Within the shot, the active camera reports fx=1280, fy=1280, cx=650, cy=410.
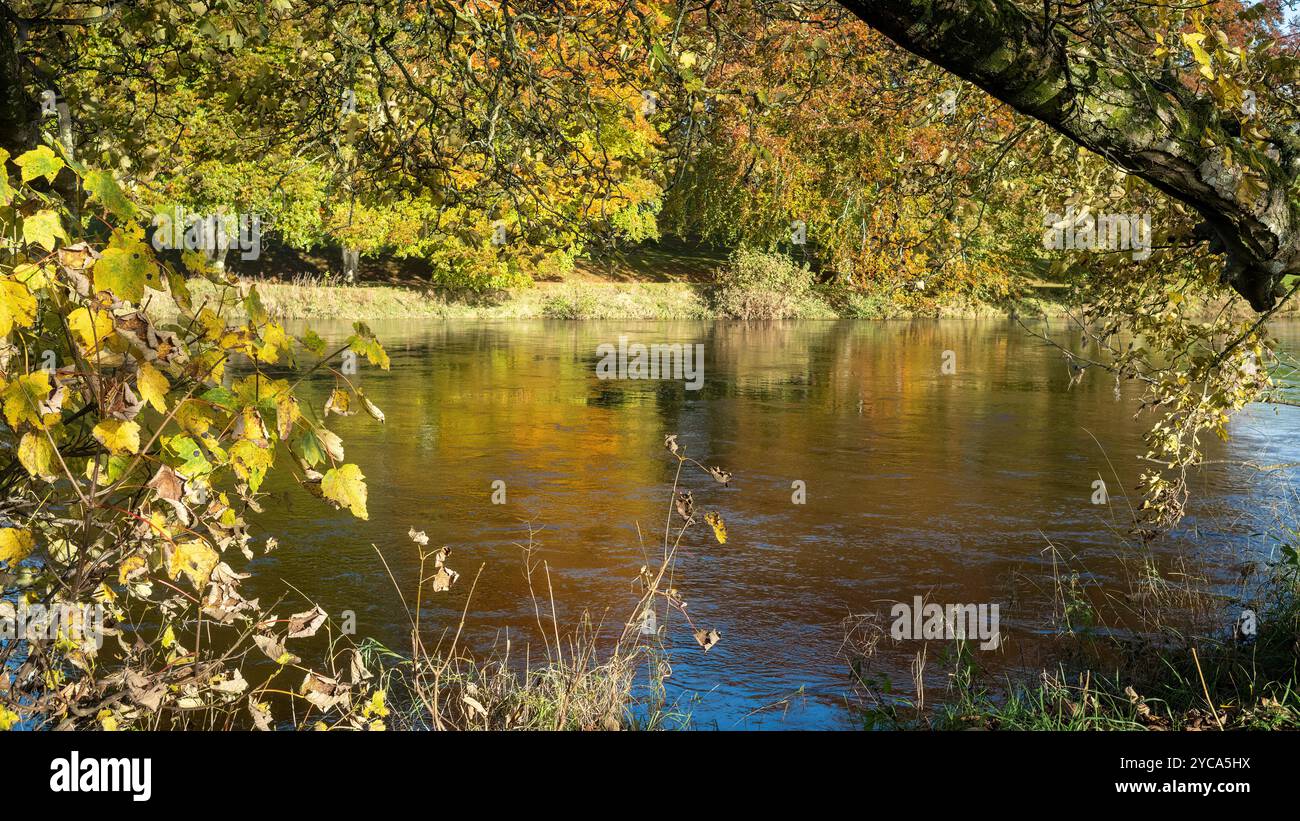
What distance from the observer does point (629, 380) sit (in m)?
26.3

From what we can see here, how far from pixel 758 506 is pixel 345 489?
985cm

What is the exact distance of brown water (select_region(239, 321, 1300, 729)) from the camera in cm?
921

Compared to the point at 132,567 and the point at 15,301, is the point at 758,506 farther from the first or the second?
the point at 15,301

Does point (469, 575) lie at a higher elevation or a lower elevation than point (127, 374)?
lower

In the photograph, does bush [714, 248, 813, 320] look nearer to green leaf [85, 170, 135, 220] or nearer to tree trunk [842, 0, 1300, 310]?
tree trunk [842, 0, 1300, 310]

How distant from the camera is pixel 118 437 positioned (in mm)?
3803

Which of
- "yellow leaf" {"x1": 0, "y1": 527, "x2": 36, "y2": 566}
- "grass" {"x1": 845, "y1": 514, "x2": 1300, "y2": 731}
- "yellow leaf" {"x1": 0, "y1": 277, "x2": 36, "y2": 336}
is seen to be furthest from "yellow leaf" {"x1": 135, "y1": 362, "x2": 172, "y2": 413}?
"grass" {"x1": 845, "y1": 514, "x2": 1300, "y2": 731}

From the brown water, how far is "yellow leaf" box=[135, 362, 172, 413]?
126cm

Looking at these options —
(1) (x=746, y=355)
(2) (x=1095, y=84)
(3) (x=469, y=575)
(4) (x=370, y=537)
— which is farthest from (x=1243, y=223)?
(1) (x=746, y=355)

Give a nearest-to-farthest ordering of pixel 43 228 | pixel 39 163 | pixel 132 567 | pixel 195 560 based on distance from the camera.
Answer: pixel 43 228
pixel 39 163
pixel 195 560
pixel 132 567

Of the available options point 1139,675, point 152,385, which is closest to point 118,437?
point 152,385

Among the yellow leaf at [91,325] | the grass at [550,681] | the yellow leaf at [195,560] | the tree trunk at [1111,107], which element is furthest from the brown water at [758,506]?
the tree trunk at [1111,107]

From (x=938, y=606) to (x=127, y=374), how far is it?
7288 millimetres

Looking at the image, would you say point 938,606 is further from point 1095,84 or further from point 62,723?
point 62,723
